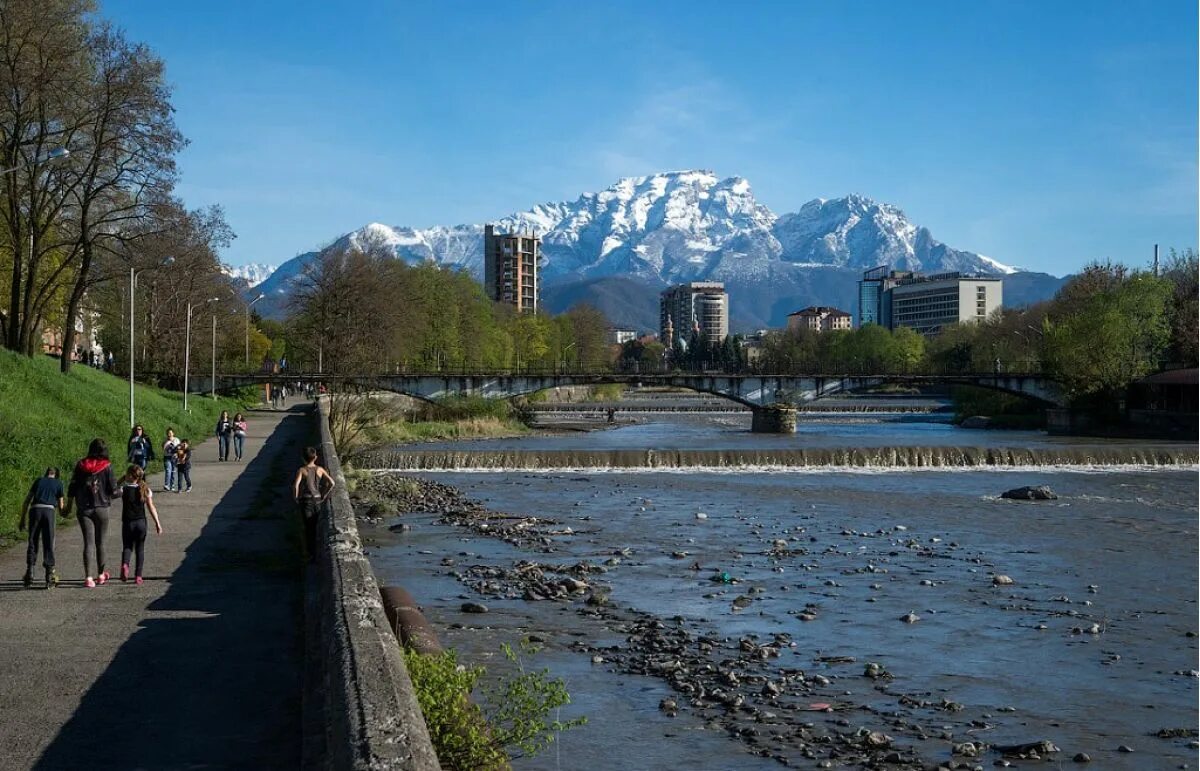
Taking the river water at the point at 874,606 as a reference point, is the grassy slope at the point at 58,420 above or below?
above

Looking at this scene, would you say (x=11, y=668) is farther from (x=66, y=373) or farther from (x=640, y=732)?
(x=66, y=373)

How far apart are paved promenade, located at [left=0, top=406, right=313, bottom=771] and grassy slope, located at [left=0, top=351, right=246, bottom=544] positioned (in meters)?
2.07

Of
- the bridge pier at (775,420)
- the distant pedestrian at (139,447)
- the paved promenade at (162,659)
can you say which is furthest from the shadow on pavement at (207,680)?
the bridge pier at (775,420)

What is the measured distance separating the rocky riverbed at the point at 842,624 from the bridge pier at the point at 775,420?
56787 millimetres

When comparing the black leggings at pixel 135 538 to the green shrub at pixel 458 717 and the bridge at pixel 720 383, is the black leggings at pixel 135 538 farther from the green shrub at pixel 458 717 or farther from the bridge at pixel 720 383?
the bridge at pixel 720 383

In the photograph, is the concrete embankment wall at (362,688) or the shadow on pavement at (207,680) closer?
the concrete embankment wall at (362,688)

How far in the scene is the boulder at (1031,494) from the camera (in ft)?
152

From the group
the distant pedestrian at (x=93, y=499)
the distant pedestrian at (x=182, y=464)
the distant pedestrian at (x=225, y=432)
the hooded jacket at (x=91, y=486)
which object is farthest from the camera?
the distant pedestrian at (x=225, y=432)

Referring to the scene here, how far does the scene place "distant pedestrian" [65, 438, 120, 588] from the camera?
1848 cm

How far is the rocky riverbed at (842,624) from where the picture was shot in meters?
16.4

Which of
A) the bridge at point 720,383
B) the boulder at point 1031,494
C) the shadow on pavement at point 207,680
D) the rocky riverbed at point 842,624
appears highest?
the bridge at point 720,383

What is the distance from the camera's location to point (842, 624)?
23.0m

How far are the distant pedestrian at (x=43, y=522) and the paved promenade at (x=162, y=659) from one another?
1.05ft

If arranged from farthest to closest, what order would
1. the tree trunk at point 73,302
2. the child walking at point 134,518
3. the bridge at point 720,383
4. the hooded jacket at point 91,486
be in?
the bridge at point 720,383 → the tree trunk at point 73,302 → the child walking at point 134,518 → the hooded jacket at point 91,486
